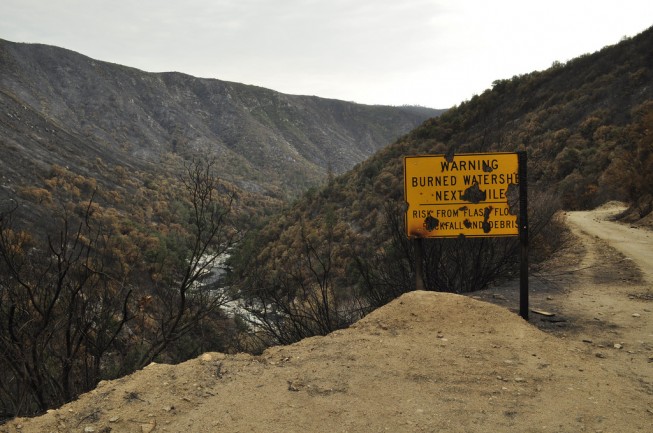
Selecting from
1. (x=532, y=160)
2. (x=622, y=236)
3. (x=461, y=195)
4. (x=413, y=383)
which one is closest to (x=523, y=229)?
(x=461, y=195)

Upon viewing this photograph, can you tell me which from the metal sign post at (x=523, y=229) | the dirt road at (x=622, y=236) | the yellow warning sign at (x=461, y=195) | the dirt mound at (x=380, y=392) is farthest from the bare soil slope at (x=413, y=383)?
the dirt road at (x=622, y=236)

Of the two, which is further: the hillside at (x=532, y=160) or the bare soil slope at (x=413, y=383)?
the hillside at (x=532, y=160)

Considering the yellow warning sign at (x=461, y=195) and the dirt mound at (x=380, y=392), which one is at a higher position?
the yellow warning sign at (x=461, y=195)

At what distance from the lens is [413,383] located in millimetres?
3262

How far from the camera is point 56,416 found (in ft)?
9.29

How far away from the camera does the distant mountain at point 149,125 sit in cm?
3941

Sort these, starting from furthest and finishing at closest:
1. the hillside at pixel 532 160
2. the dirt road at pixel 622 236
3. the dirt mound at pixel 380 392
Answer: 1. the hillside at pixel 532 160
2. the dirt road at pixel 622 236
3. the dirt mound at pixel 380 392

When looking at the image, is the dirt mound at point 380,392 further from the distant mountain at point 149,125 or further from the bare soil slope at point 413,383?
the distant mountain at point 149,125

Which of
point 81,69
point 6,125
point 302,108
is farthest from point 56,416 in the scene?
point 302,108

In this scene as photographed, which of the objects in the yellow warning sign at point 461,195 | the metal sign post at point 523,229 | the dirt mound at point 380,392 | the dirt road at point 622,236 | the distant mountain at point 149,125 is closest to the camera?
the dirt mound at point 380,392

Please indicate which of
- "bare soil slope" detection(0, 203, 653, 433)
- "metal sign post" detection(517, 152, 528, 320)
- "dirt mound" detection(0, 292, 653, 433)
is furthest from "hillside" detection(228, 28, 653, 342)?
"dirt mound" detection(0, 292, 653, 433)

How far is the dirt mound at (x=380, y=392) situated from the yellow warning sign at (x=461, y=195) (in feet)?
5.00

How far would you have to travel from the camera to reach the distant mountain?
129ft

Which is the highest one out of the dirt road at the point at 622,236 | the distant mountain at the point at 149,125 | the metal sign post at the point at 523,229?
the distant mountain at the point at 149,125
